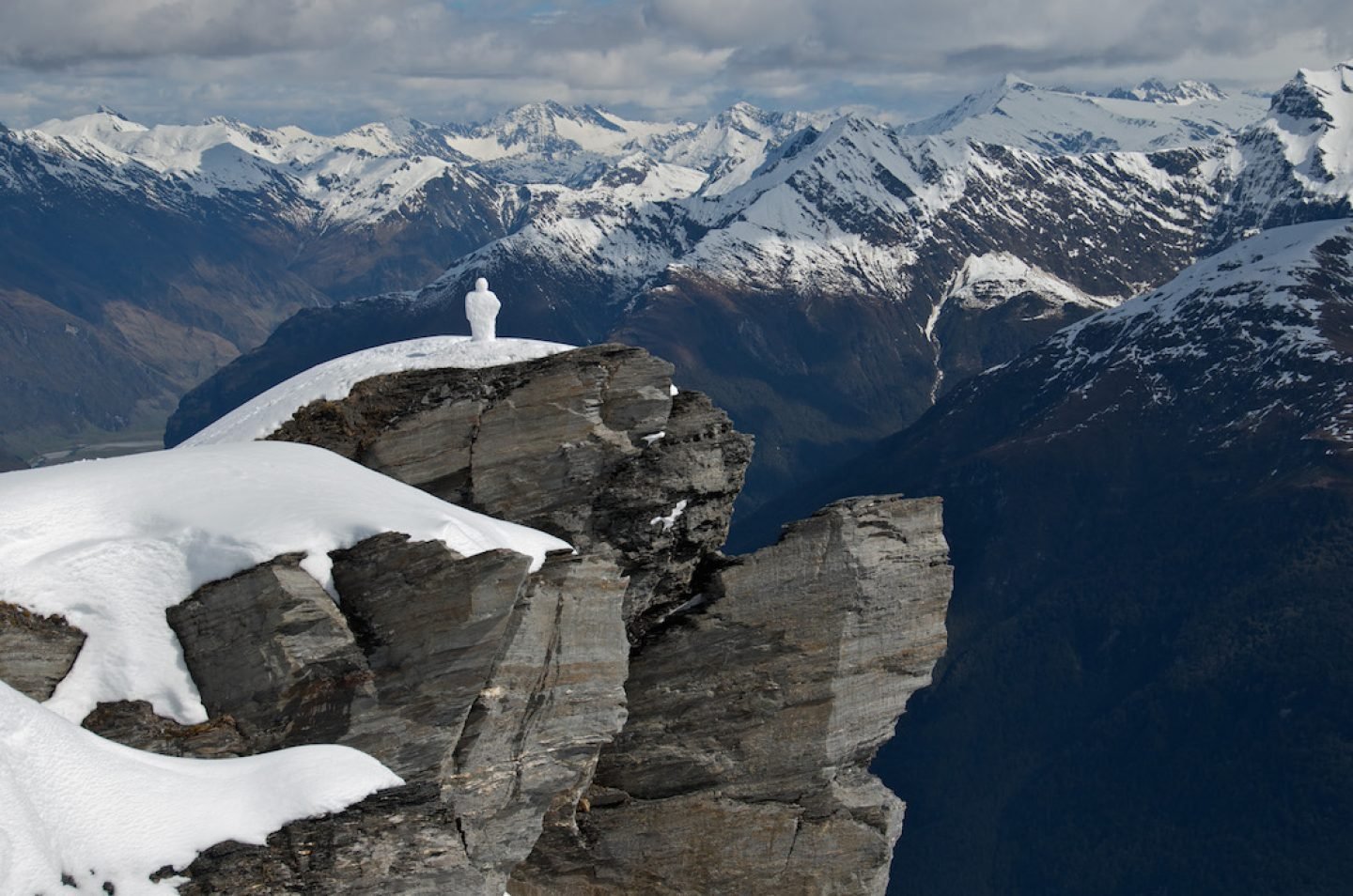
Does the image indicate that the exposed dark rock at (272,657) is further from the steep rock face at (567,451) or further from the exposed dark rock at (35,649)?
the steep rock face at (567,451)

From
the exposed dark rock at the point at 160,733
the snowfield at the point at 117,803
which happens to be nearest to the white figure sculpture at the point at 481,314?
the exposed dark rock at the point at 160,733

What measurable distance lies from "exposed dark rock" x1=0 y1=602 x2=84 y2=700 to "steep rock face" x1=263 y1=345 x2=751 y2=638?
1174 centimetres

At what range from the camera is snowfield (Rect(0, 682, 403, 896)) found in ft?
83.4

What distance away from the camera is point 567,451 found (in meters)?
41.0

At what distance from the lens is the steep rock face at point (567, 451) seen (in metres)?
40.8

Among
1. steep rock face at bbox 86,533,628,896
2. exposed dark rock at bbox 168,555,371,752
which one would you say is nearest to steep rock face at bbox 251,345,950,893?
steep rock face at bbox 86,533,628,896

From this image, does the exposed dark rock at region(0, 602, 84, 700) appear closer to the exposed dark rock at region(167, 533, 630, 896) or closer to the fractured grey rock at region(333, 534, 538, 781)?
the exposed dark rock at region(167, 533, 630, 896)

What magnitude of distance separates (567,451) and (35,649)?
52.1 feet

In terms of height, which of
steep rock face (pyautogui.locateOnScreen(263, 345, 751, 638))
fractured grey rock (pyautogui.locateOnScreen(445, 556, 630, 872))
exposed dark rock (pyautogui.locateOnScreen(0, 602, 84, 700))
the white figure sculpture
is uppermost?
the white figure sculpture

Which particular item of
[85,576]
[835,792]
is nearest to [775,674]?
[835,792]

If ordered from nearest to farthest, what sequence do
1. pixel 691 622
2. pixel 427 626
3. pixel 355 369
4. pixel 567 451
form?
pixel 427 626 < pixel 691 622 < pixel 567 451 < pixel 355 369

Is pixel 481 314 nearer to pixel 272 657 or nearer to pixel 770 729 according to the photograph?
pixel 770 729

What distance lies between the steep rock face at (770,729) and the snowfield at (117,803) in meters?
10.6

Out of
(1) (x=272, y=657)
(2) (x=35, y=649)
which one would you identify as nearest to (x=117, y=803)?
(1) (x=272, y=657)
